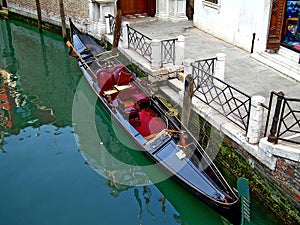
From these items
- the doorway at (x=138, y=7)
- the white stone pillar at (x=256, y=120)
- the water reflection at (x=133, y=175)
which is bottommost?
the water reflection at (x=133, y=175)

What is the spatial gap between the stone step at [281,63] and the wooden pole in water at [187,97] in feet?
7.37

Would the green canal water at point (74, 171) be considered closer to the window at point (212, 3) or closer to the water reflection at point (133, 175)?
the water reflection at point (133, 175)

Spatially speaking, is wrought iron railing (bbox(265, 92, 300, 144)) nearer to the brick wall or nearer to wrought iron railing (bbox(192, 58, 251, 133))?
wrought iron railing (bbox(192, 58, 251, 133))

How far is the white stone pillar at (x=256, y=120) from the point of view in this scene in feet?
16.1

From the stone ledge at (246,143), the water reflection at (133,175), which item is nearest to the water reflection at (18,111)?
the water reflection at (133,175)

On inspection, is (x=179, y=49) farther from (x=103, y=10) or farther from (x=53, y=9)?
(x=53, y=9)

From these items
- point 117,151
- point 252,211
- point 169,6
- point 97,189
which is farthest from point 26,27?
point 252,211

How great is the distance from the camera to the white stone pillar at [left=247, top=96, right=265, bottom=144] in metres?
4.89

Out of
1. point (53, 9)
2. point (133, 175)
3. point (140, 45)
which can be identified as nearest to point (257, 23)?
point (140, 45)

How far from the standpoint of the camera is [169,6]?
36.7 feet

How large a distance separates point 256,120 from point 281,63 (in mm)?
2851

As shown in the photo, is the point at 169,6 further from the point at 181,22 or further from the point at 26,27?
the point at 26,27

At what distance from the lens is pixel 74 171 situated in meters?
6.39

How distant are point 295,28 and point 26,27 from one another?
35.1ft
